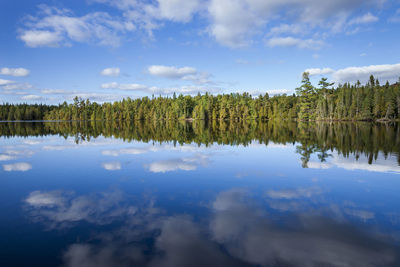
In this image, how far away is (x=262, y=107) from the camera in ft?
418

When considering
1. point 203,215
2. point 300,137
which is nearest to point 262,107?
point 300,137

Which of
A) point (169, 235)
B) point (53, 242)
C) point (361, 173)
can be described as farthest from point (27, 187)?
point (361, 173)

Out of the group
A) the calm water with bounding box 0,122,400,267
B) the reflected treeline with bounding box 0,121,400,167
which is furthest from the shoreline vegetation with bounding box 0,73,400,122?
the calm water with bounding box 0,122,400,267

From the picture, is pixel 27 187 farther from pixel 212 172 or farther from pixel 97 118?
pixel 97 118

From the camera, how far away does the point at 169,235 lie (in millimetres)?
6617

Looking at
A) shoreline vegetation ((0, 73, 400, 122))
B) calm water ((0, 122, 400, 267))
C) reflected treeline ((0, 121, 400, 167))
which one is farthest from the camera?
shoreline vegetation ((0, 73, 400, 122))

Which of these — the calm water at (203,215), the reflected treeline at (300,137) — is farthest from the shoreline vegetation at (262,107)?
the calm water at (203,215)

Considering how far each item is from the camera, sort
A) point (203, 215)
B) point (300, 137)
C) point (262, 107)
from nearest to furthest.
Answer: point (203, 215) → point (300, 137) → point (262, 107)

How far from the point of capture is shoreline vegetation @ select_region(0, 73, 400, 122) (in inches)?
3563

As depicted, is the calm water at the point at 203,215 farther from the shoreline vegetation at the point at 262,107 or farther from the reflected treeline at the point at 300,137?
the shoreline vegetation at the point at 262,107

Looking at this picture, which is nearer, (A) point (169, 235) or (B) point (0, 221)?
(A) point (169, 235)

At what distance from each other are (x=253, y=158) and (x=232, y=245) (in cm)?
1277

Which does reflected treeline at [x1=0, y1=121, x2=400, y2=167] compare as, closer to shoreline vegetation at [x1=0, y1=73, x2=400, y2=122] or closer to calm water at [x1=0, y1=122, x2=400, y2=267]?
calm water at [x1=0, y1=122, x2=400, y2=267]

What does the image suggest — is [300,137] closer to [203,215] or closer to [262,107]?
[203,215]
